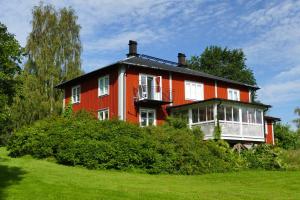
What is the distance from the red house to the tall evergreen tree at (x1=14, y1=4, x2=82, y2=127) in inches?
250

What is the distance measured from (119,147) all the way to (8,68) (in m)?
8.33

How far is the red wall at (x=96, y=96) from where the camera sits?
31559 mm

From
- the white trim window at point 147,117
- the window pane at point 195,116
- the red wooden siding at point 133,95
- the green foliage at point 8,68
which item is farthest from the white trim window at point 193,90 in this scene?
the green foliage at point 8,68

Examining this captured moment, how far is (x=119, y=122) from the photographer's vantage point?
79.3 feet

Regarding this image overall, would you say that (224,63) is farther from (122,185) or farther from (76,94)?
(122,185)

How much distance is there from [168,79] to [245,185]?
16488 mm

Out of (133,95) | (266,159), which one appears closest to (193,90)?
(133,95)

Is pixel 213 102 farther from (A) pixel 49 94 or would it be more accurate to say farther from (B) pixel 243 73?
(B) pixel 243 73

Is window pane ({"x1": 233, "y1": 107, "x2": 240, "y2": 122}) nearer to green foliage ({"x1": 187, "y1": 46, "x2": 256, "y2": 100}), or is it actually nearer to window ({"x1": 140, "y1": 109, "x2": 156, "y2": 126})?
window ({"x1": 140, "y1": 109, "x2": 156, "y2": 126})

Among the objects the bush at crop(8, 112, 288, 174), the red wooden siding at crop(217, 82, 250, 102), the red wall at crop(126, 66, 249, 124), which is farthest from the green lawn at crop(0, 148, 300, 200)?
the red wooden siding at crop(217, 82, 250, 102)

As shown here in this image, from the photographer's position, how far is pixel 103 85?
3306 centimetres

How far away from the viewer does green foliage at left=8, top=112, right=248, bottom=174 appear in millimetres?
20938

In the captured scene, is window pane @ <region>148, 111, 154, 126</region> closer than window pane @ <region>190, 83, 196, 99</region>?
Yes

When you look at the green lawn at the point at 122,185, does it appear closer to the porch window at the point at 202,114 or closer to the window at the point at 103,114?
the porch window at the point at 202,114
